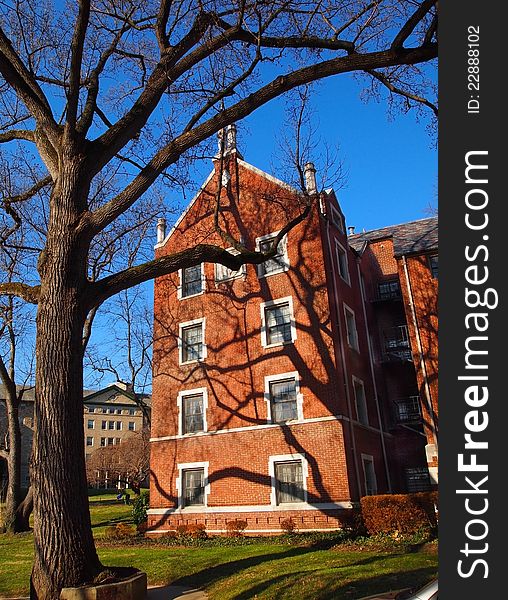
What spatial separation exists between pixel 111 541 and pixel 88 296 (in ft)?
48.1

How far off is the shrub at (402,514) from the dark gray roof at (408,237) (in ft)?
40.3

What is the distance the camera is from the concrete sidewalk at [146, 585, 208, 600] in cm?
984

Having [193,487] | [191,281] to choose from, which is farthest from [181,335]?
[193,487]

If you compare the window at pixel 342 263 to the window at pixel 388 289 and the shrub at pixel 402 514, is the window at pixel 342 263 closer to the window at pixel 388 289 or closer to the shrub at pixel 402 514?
the window at pixel 388 289

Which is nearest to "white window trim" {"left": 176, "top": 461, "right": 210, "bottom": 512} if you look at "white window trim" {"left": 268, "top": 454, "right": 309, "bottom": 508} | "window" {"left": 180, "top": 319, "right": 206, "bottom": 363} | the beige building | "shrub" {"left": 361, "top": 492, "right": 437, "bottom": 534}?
"white window trim" {"left": 268, "top": 454, "right": 309, "bottom": 508}

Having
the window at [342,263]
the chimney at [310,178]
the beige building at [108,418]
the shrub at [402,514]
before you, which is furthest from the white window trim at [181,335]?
the beige building at [108,418]

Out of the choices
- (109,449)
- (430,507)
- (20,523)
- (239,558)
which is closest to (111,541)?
(20,523)

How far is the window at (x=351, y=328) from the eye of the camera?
911 inches

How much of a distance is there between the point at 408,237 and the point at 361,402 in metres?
9.98

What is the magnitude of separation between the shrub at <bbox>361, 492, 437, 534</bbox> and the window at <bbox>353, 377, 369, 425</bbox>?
550 cm

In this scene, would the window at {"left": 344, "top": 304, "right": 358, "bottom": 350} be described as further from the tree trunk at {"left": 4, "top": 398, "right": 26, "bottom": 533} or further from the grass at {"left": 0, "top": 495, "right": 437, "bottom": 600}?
the tree trunk at {"left": 4, "top": 398, "right": 26, "bottom": 533}

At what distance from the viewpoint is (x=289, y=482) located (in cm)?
1952

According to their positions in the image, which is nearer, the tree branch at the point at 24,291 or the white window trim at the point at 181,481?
the tree branch at the point at 24,291

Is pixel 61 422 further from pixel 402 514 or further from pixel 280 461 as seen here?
pixel 280 461
